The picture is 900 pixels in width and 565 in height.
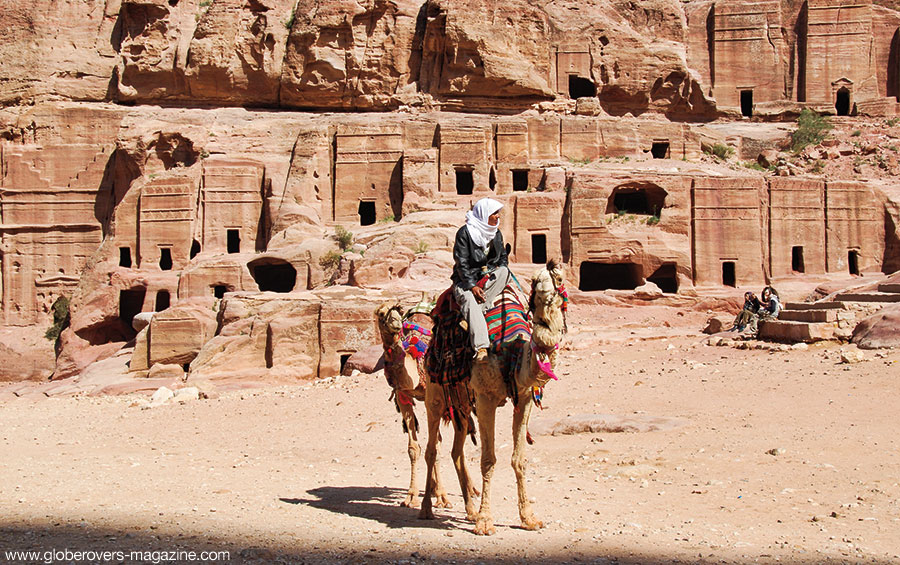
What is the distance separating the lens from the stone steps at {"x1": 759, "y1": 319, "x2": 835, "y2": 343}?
18844 millimetres

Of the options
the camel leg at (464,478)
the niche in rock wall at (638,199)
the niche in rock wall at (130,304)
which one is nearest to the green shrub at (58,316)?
the niche in rock wall at (130,304)

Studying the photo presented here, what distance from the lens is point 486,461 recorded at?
8641mm

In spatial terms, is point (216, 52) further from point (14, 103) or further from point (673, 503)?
point (673, 503)

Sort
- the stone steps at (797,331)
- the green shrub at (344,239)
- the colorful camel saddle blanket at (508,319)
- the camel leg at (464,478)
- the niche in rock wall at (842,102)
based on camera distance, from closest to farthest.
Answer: the colorful camel saddle blanket at (508,319) < the camel leg at (464,478) < the stone steps at (797,331) < the green shrub at (344,239) < the niche in rock wall at (842,102)

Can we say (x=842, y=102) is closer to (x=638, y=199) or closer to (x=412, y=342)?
(x=638, y=199)

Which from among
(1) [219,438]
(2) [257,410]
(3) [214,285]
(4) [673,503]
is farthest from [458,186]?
(4) [673,503]

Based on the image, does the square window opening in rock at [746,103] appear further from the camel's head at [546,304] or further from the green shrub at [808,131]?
the camel's head at [546,304]

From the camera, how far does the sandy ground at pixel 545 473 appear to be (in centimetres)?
787

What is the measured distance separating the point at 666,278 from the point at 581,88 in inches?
538

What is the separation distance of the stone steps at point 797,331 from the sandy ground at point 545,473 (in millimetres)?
586

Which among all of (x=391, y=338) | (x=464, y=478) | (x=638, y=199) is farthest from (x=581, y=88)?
(x=464, y=478)

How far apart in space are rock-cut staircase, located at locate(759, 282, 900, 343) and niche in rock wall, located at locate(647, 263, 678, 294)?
9.35 metres

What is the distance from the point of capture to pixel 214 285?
30312mm

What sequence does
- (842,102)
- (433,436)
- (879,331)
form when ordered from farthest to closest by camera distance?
(842,102), (879,331), (433,436)
